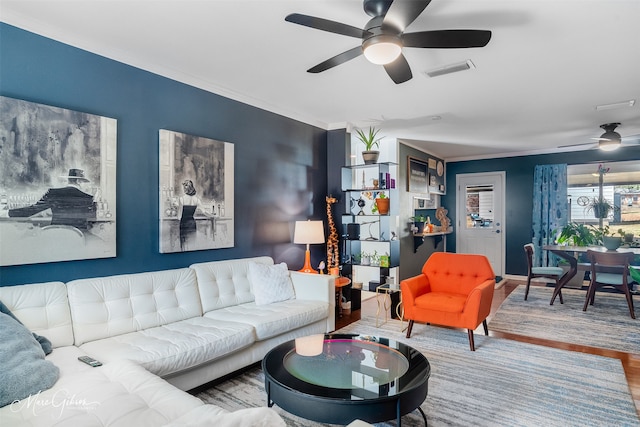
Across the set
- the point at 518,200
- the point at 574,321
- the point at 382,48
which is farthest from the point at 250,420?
the point at 518,200

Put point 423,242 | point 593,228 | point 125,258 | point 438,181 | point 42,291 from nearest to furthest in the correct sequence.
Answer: point 42,291 → point 125,258 → point 593,228 → point 423,242 → point 438,181

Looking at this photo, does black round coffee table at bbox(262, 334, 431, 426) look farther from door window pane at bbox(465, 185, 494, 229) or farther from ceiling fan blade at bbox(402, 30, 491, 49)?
door window pane at bbox(465, 185, 494, 229)

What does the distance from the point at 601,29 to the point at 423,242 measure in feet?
16.2

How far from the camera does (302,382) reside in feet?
6.24

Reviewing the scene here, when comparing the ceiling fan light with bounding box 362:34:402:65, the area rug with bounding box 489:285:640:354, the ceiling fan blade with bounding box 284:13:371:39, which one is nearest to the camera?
the ceiling fan blade with bounding box 284:13:371:39

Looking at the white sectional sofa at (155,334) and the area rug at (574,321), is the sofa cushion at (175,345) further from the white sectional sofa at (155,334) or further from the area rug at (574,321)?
the area rug at (574,321)

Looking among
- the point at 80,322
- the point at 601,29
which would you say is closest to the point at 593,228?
the point at 601,29

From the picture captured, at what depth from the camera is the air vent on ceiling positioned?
119 inches

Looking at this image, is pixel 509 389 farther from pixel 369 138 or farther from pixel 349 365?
pixel 369 138

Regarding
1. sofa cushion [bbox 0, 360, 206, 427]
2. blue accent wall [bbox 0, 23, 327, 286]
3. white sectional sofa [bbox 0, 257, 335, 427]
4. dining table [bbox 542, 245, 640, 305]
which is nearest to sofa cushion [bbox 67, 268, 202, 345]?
white sectional sofa [bbox 0, 257, 335, 427]

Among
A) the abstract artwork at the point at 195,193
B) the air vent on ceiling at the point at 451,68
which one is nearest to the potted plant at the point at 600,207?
the air vent on ceiling at the point at 451,68

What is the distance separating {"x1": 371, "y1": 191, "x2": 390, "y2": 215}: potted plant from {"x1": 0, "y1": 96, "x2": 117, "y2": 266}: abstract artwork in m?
3.00

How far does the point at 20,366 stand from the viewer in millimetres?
1652

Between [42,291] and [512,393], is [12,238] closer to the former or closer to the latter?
[42,291]
